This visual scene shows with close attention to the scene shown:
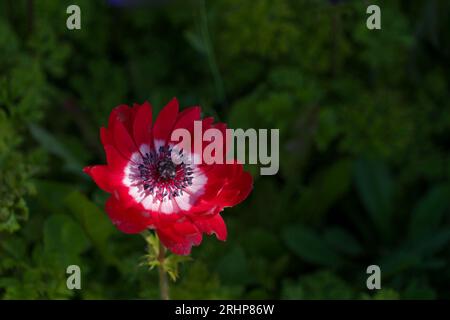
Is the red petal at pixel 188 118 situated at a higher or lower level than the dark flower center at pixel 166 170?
higher

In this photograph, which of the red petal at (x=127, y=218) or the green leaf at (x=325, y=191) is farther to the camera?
the green leaf at (x=325, y=191)

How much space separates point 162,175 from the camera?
56.8 inches

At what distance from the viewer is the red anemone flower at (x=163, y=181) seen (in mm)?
1244

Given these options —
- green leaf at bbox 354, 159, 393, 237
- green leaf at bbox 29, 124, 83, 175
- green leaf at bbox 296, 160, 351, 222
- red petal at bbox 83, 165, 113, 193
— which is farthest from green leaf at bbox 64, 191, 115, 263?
green leaf at bbox 354, 159, 393, 237

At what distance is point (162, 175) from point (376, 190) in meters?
0.96

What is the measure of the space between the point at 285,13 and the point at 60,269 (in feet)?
3.46

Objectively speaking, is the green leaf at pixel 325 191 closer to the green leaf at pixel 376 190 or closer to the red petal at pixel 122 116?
the green leaf at pixel 376 190

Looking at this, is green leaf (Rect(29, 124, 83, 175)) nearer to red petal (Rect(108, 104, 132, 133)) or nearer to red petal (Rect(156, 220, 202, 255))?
red petal (Rect(108, 104, 132, 133))

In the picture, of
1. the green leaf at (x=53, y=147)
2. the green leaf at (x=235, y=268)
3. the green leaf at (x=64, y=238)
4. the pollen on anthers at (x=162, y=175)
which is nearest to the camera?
the pollen on anthers at (x=162, y=175)

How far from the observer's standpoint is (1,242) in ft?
5.48

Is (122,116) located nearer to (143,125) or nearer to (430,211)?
(143,125)

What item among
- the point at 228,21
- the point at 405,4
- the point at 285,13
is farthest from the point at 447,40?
the point at 228,21

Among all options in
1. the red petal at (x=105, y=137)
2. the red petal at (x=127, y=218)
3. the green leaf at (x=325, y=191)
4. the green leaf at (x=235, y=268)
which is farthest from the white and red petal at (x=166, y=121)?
the green leaf at (x=325, y=191)

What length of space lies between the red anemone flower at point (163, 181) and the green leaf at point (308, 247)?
0.65 meters
